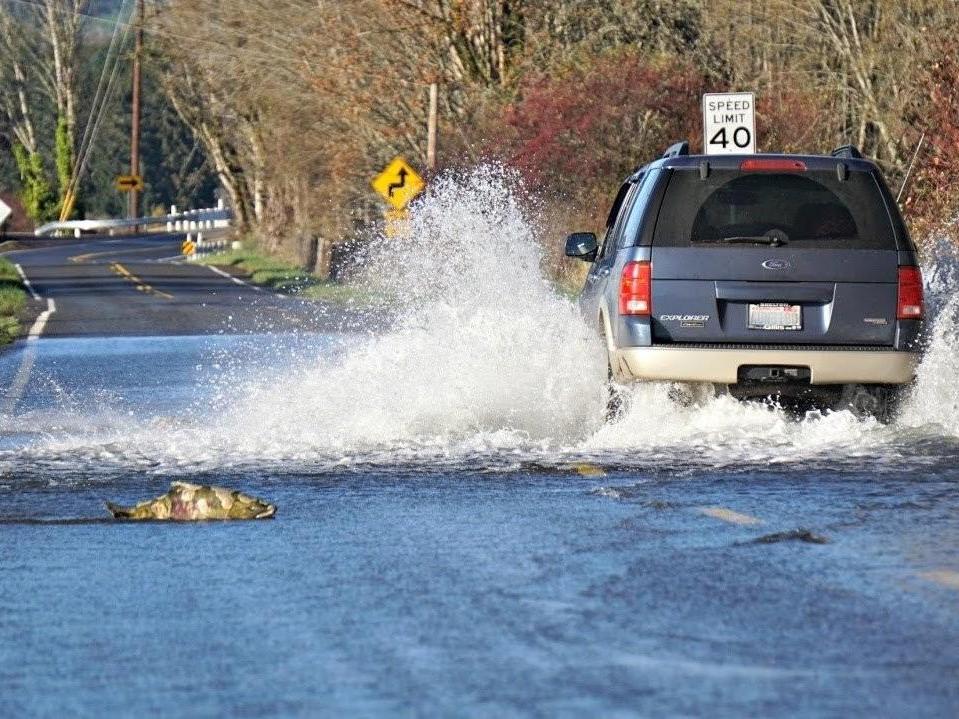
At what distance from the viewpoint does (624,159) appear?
124ft

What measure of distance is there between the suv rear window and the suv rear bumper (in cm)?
63

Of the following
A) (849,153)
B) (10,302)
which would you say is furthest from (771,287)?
(10,302)

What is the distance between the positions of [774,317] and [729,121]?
12.0m

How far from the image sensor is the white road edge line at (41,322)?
1146 inches

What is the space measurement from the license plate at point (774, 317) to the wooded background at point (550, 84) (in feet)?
45.1

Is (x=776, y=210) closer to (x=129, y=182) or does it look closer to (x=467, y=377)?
(x=467, y=377)

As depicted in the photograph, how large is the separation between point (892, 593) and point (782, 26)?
33857 mm

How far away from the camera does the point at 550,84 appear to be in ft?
136

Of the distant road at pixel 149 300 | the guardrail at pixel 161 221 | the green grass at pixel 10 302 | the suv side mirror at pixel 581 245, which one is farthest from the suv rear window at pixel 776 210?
the guardrail at pixel 161 221

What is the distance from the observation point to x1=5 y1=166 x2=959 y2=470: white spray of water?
40.5 ft

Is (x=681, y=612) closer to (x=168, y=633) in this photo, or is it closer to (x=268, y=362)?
(x=168, y=633)

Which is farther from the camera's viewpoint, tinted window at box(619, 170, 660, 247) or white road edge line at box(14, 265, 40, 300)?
white road edge line at box(14, 265, 40, 300)

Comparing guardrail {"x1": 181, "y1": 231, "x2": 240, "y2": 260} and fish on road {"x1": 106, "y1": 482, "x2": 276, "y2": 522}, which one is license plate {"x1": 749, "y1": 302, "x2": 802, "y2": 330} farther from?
guardrail {"x1": 181, "y1": 231, "x2": 240, "y2": 260}

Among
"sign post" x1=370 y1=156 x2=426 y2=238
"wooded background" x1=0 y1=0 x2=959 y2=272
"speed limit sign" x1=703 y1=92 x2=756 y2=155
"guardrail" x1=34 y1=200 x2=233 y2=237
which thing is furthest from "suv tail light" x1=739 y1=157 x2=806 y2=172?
"guardrail" x1=34 y1=200 x2=233 y2=237
